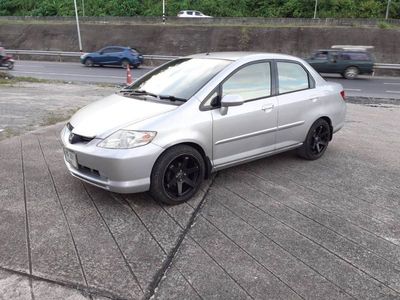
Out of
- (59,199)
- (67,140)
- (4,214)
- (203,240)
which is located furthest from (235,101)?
(4,214)

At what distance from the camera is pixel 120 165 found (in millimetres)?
3541

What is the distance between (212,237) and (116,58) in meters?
22.6

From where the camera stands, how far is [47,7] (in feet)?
151

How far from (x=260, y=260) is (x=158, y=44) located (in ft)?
104

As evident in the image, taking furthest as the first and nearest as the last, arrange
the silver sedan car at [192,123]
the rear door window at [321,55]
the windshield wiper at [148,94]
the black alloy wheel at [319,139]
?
the rear door window at [321,55], the black alloy wheel at [319,139], the windshield wiper at [148,94], the silver sedan car at [192,123]

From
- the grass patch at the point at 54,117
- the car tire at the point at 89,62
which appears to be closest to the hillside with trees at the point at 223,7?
the car tire at the point at 89,62

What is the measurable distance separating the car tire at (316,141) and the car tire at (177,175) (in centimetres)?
198

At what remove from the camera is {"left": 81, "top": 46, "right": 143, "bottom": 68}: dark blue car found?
2386 cm

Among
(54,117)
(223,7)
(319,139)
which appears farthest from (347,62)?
(223,7)

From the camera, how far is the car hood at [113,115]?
378cm

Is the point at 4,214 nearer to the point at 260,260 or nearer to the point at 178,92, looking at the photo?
the point at 178,92

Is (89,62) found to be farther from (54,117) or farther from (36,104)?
(54,117)

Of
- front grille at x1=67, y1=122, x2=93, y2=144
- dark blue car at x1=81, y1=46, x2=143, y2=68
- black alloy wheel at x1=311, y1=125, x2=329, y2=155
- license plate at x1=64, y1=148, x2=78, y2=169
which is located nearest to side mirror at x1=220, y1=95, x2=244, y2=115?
Result: front grille at x1=67, y1=122, x2=93, y2=144

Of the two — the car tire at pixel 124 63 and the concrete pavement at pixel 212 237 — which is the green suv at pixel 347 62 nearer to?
the car tire at pixel 124 63
